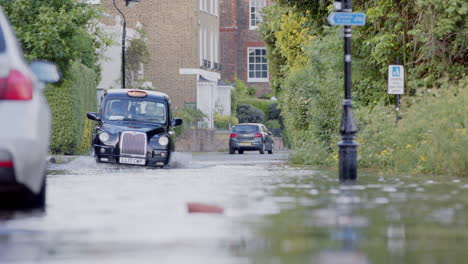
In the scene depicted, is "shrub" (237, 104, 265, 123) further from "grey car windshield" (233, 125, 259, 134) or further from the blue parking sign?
the blue parking sign

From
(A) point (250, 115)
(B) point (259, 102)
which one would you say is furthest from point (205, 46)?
(B) point (259, 102)

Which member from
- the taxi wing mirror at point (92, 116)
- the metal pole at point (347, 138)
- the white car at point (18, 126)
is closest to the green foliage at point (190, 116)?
the taxi wing mirror at point (92, 116)

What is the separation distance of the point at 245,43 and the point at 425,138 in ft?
204

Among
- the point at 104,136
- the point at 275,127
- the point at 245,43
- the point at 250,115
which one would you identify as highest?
the point at 245,43

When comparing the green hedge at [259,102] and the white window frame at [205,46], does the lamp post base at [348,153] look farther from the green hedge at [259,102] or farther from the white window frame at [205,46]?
the green hedge at [259,102]

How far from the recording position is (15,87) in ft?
33.1

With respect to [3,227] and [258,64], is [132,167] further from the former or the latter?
[258,64]

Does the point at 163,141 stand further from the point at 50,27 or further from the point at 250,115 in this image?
the point at 250,115

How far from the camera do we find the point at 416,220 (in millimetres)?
9969

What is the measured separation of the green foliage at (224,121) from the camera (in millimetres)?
64812

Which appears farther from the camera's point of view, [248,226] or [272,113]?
[272,113]

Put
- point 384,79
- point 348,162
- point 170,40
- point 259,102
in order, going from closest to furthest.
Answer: point 348,162
point 384,79
point 170,40
point 259,102

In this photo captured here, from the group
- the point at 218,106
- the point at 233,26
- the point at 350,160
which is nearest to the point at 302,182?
the point at 350,160

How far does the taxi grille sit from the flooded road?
11637 millimetres
